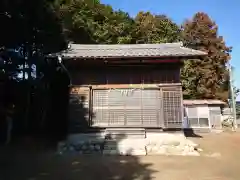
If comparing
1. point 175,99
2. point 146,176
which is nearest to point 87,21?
point 175,99

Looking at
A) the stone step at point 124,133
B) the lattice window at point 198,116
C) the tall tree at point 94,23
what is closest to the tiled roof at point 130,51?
the stone step at point 124,133

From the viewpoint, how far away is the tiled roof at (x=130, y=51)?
444 inches

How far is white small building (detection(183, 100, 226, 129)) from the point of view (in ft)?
72.8

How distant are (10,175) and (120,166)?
317cm

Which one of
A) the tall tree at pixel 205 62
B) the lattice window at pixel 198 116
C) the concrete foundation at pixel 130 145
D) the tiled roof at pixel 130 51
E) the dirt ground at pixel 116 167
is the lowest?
the dirt ground at pixel 116 167

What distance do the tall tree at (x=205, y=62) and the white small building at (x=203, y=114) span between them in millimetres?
4617

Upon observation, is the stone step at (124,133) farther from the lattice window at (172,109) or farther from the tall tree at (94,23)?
the tall tree at (94,23)

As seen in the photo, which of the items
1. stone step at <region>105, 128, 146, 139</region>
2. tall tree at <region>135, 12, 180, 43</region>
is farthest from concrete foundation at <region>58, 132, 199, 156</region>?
tall tree at <region>135, 12, 180, 43</region>

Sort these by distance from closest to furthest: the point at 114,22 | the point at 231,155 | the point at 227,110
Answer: the point at 231,155
the point at 114,22
the point at 227,110

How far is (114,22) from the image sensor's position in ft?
87.5

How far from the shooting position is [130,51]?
12.9 metres

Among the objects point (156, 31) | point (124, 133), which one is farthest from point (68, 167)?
point (156, 31)

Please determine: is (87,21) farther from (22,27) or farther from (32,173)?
(32,173)

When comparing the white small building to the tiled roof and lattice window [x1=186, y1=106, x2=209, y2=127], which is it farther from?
the tiled roof
